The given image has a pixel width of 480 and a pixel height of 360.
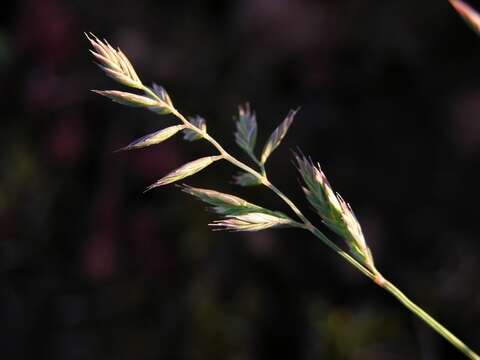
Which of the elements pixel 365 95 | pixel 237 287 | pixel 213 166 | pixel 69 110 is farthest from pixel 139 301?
pixel 365 95

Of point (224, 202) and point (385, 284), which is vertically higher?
point (224, 202)

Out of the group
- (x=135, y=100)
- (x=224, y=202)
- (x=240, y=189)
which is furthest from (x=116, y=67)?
(x=240, y=189)

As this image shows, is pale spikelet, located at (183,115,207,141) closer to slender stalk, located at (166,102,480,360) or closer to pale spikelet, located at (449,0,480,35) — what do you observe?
slender stalk, located at (166,102,480,360)

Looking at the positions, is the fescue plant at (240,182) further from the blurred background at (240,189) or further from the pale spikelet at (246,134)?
the blurred background at (240,189)

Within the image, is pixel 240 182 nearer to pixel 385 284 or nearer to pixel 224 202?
pixel 224 202

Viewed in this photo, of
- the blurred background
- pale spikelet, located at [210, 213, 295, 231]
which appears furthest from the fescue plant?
the blurred background

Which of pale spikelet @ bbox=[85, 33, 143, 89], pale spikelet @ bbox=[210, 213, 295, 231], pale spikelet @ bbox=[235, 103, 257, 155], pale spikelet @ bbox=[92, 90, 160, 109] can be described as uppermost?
pale spikelet @ bbox=[85, 33, 143, 89]
